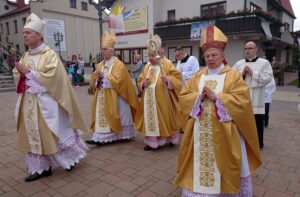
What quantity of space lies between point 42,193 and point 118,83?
238cm

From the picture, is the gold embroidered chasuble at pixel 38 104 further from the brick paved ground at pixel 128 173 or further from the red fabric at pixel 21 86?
the brick paved ground at pixel 128 173

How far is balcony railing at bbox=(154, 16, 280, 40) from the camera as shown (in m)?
15.4

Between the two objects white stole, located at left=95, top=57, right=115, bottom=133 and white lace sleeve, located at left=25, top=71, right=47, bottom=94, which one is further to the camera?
white stole, located at left=95, top=57, right=115, bottom=133

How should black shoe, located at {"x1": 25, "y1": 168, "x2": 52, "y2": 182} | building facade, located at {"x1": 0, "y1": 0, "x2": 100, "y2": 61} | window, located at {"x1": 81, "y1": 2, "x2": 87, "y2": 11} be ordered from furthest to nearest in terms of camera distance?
window, located at {"x1": 81, "y1": 2, "x2": 87, "y2": 11} → building facade, located at {"x1": 0, "y1": 0, "x2": 100, "y2": 61} → black shoe, located at {"x1": 25, "y1": 168, "x2": 52, "y2": 182}

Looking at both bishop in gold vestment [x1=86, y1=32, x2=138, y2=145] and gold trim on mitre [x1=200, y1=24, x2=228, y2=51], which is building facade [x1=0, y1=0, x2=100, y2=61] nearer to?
bishop in gold vestment [x1=86, y1=32, x2=138, y2=145]

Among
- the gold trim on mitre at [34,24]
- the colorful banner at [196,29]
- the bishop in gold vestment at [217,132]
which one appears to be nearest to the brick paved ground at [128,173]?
the bishop in gold vestment at [217,132]

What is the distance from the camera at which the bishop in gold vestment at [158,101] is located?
16.0ft

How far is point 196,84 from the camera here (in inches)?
118

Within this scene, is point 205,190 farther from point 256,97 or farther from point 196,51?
point 196,51

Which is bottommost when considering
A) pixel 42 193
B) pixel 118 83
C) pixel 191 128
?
pixel 42 193

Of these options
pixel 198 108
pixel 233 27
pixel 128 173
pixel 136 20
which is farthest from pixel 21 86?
pixel 136 20

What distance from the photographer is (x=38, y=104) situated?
12.0ft

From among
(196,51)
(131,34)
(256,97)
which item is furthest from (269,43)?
(256,97)

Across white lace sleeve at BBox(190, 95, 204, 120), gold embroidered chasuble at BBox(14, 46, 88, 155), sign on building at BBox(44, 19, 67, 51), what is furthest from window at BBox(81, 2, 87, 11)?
white lace sleeve at BBox(190, 95, 204, 120)
